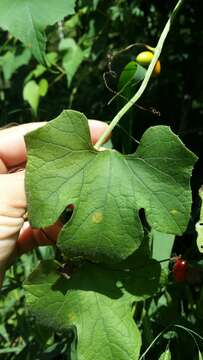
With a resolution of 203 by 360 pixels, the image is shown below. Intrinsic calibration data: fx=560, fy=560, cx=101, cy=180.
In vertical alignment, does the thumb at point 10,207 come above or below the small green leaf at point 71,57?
below

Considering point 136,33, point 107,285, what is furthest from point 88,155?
point 136,33

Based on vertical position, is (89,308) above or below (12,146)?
below

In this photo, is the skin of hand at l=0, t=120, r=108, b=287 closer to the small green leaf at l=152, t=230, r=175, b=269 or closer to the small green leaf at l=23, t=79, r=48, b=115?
the small green leaf at l=152, t=230, r=175, b=269

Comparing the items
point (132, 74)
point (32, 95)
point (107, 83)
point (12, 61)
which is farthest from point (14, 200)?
point (12, 61)

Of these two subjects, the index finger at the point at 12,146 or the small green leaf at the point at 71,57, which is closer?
the index finger at the point at 12,146

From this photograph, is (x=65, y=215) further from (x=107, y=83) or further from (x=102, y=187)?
(x=107, y=83)

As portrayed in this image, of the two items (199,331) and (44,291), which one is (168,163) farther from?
(199,331)

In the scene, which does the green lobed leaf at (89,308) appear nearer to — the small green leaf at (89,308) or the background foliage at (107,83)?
the small green leaf at (89,308)

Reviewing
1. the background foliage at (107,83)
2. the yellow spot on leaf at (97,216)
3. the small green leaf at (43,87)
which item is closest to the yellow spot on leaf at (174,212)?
the yellow spot on leaf at (97,216)
